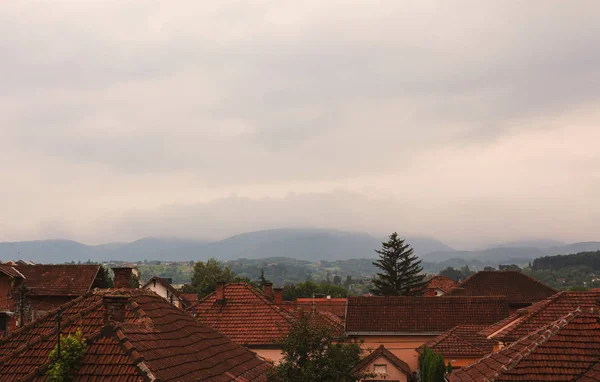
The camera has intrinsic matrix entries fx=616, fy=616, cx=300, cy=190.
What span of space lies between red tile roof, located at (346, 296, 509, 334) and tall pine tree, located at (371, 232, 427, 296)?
36003mm

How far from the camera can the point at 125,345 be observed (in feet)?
44.5

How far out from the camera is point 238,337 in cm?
3378

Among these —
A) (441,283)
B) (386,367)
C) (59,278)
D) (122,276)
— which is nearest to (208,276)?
(441,283)

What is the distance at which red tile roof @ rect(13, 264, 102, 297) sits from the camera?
40.2 meters

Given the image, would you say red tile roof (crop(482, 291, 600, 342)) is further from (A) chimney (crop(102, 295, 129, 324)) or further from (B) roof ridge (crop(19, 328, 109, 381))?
(B) roof ridge (crop(19, 328, 109, 381))

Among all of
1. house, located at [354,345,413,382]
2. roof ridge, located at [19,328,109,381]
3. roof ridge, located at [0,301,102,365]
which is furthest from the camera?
house, located at [354,345,413,382]

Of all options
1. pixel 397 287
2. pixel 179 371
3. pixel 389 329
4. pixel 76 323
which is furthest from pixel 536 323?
pixel 397 287

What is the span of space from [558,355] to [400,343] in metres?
31.9

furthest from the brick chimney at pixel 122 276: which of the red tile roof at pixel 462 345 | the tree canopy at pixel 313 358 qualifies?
the red tile roof at pixel 462 345

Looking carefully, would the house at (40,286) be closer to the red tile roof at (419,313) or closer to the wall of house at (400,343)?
the red tile roof at (419,313)

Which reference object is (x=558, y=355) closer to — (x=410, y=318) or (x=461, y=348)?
(x=461, y=348)

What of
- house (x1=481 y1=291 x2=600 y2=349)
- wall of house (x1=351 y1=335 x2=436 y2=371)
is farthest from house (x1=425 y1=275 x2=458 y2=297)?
house (x1=481 y1=291 x2=600 y2=349)

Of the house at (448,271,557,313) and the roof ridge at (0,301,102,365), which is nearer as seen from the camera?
the roof ridge at (0,301,102,365)

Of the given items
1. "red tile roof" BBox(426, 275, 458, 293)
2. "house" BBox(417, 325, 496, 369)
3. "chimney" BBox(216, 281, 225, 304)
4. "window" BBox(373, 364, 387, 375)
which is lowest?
"window" BBox(373, 364, 387, 375)
